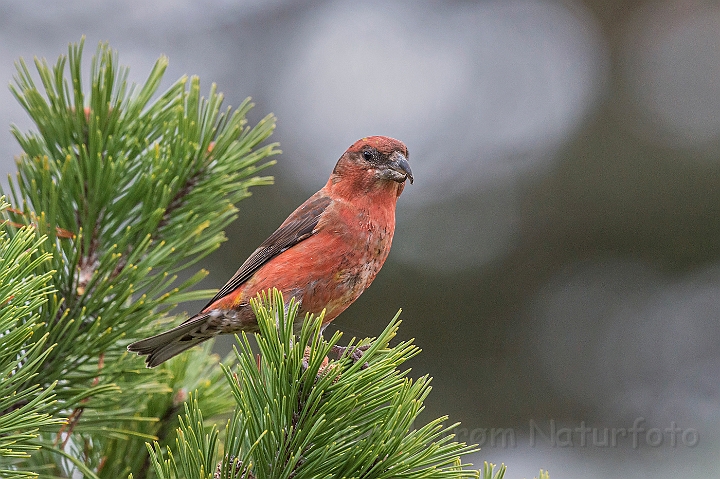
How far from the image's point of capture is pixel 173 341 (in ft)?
8.64

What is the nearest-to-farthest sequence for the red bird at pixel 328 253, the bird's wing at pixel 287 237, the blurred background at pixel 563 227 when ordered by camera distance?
the red bird at pixel 328 253, the bird's wing at pixel 287 237, the blurred background at pixel 563 227

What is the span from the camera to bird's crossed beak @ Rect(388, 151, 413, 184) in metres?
3.40

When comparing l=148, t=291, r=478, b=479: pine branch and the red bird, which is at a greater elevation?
the red bird

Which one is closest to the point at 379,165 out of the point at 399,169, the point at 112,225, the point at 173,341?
the point at 399,169

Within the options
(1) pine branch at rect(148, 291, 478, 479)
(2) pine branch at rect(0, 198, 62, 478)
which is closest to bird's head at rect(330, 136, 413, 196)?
(1) pine branch at rect(148, 291, 478, 479)

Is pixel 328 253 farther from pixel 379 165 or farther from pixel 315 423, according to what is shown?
pixel 315 423

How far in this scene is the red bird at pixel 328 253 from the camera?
10.00 ft

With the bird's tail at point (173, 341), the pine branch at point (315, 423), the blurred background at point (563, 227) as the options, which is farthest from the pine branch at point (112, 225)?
the blurred background at point (563, 227)

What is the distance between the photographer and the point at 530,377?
749 cm

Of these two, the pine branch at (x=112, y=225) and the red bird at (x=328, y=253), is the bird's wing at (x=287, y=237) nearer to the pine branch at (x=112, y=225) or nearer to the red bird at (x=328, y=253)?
the red bird at (x=328, y=253)

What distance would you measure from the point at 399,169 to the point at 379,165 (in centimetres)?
11

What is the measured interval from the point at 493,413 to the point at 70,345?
5627 millimetres

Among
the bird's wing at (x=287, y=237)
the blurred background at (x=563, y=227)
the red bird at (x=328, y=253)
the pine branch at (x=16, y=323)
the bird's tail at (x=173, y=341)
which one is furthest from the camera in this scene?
the blurred background at (x=563, y=227)

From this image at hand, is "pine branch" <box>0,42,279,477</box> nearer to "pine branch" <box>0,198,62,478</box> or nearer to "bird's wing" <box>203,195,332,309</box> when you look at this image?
"pine branch" <box>0,198,62,478</box>
